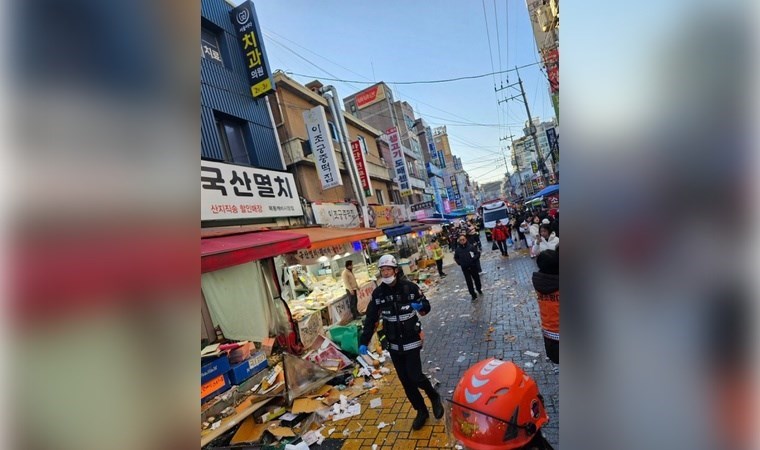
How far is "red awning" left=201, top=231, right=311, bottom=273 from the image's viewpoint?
215 inches

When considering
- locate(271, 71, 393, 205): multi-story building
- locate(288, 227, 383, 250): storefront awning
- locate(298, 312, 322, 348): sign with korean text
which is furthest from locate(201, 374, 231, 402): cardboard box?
locate(271, 71, 393, 205): multi-story building

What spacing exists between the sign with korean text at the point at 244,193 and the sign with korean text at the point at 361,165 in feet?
20.9

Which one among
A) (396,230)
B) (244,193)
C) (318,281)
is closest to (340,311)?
(318,281)

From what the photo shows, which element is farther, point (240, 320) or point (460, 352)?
point (240, 320)

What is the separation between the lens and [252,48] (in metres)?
12.0

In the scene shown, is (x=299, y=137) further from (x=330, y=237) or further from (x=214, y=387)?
(x=214, y=387)

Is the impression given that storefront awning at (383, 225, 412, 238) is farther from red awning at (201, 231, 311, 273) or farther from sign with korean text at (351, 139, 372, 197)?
red awning at (201, 231, 311, 273)

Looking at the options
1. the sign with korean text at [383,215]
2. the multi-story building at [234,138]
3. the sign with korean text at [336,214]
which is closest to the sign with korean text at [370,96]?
the sign with korean text at [383,215]

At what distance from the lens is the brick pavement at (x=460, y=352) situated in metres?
4.51

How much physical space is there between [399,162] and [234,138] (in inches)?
644
